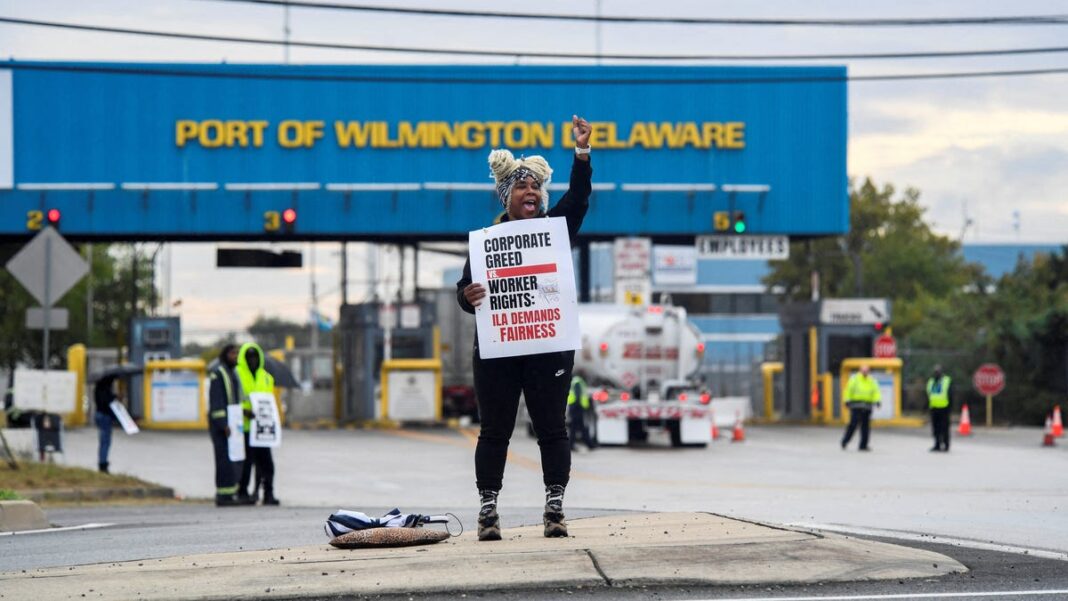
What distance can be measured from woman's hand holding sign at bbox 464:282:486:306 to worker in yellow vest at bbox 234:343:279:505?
390 inches

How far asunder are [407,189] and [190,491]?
2124cm

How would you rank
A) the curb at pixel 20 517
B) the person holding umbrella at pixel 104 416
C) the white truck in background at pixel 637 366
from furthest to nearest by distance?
the white truck in background at pixel 637 366, the person holding umbrella at pixel 104 416, the curb at pixel 20 517

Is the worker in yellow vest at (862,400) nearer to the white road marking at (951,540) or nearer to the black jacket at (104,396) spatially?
the black jacket at (104,396)

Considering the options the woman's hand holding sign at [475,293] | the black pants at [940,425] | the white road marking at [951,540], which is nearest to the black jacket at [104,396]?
the white road marking at [951,540]

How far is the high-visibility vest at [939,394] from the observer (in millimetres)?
30984

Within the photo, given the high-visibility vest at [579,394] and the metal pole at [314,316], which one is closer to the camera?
the high-visibility vest at [579,394]

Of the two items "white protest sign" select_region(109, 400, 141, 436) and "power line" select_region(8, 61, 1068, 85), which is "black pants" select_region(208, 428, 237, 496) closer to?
"white protest sign" select_region(109, 400, 141, 436)

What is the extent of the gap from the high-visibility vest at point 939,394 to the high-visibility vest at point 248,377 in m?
15.7

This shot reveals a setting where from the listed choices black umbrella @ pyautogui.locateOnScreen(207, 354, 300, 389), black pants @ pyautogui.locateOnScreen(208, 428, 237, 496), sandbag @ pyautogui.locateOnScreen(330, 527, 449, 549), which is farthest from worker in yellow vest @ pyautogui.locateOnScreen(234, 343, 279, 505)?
sandbag @ pyautogui.locateOnScreen(330, 527, 449, 549)

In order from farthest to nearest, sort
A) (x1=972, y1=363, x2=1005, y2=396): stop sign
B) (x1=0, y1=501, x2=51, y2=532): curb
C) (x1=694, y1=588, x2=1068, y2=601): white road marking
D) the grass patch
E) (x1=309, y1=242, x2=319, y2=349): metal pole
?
(x1=309, y1=242, x2=319, y2=349): metal pole < (x1=972, y1=363, x2=1005, y2=396): stop sign < the grass patch < (x1=0, y1=501, x2=51, y2=532): curb < (x1=694, y1=588, x2=1068, y2=601): white road marking

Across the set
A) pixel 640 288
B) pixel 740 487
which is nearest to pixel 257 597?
pixel 740 487

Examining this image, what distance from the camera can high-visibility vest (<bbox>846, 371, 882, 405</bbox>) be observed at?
3127 centimetres

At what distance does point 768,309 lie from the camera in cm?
11938

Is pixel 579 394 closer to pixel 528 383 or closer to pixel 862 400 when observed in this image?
pixel 862 400
